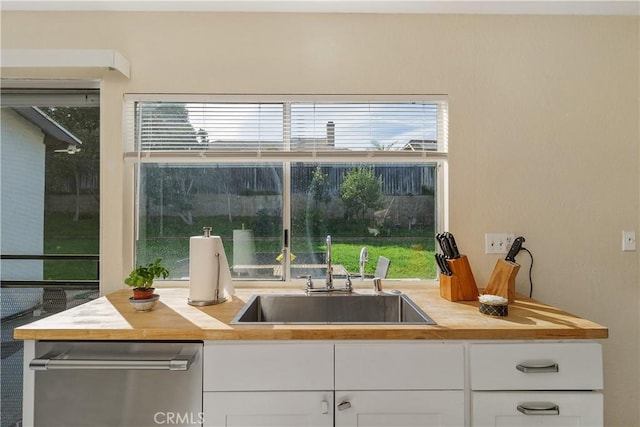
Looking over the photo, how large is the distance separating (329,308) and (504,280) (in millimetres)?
839

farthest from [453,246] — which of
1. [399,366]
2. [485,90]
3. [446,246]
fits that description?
[485,90]

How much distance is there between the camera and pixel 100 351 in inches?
52.7

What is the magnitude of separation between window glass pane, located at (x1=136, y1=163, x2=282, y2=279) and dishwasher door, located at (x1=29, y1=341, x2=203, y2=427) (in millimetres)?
793

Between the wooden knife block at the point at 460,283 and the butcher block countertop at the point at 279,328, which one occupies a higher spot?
the wooden knife block at the point at 460,283

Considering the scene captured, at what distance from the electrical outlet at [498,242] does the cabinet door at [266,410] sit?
1.22 m

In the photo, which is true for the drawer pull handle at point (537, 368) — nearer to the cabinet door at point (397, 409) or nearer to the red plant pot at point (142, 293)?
the cabinet door at point (397, 409)

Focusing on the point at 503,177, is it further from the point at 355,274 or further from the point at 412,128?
the point at 355,274

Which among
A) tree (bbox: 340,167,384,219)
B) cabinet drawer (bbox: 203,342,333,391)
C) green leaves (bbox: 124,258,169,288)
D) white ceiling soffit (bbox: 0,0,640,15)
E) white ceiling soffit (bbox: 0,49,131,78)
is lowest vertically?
cabinet drawer (bbox: 203,342,333,391)

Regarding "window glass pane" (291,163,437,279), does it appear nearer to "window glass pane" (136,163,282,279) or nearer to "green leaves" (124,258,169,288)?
"window glass pane" (136,163,282,279)

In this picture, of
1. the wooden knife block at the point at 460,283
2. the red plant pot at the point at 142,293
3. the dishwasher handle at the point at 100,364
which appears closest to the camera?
the dishwasher handle at the point at 100,364

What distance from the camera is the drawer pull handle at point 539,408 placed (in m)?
1.30

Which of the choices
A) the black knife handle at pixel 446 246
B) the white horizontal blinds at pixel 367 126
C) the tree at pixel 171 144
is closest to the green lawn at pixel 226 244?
the tree at pixel 171 144

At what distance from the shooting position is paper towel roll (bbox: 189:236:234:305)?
5.53 feet

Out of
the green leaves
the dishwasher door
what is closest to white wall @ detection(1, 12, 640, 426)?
the green leaves
